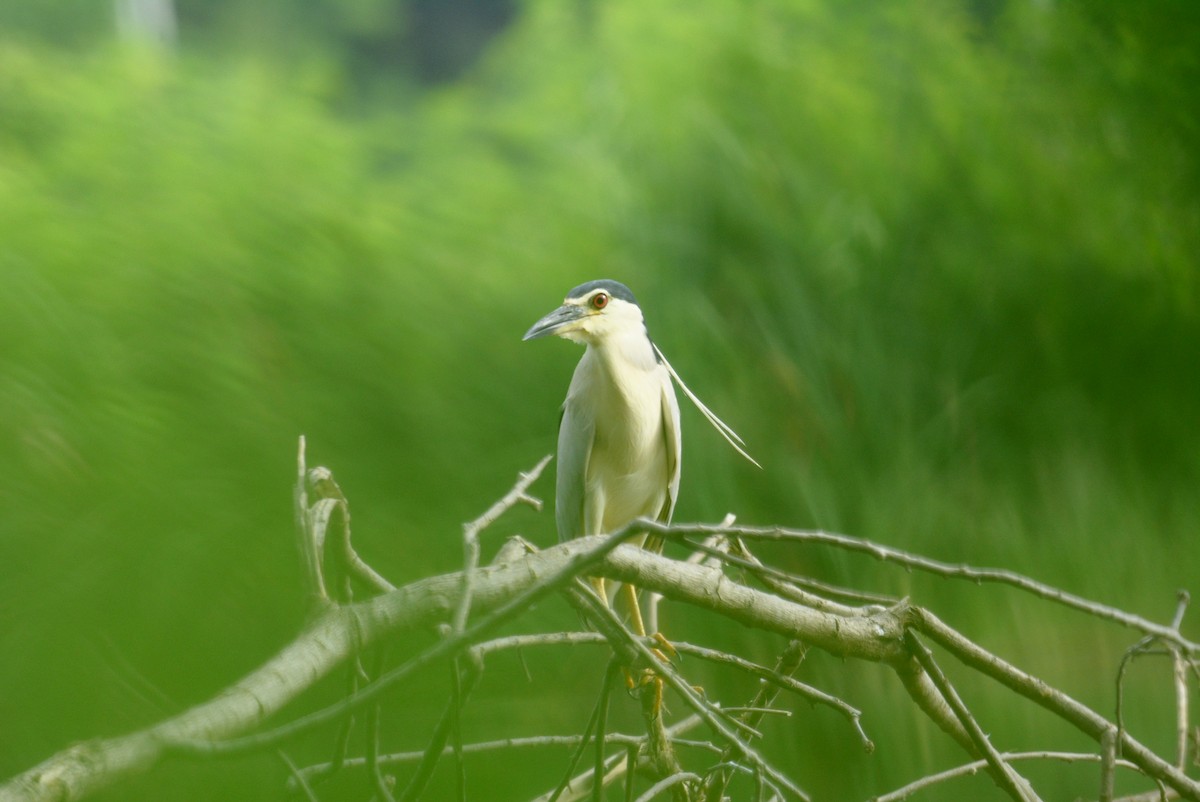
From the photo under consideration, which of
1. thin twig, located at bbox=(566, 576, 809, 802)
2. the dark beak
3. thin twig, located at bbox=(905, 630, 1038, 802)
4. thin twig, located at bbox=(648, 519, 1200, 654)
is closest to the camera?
thin twig, located at bbox=(648, 519, 1200, 654)

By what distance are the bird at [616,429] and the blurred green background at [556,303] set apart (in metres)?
0.06

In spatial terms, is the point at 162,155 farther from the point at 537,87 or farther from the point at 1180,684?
the point at 1180,684

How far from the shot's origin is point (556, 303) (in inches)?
50.3

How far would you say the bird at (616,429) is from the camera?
1.19 metres

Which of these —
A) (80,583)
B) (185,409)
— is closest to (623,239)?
(185,409)

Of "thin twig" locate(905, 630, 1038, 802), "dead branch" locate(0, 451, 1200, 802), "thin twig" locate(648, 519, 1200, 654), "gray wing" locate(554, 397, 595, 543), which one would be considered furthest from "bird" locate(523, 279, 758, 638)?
"thin twig" locate(648, 519, 1200, 654)

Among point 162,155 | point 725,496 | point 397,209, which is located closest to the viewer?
point 162,155

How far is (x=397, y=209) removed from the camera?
1.07 metres

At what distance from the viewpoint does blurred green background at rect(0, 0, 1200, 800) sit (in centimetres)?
41

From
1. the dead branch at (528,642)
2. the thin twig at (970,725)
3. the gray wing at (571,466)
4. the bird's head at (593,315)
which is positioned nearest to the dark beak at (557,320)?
the bird's head at (593,315)

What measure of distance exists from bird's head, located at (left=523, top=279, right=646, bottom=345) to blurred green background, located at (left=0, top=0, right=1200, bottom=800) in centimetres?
10

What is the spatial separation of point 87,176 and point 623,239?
2.63 ft

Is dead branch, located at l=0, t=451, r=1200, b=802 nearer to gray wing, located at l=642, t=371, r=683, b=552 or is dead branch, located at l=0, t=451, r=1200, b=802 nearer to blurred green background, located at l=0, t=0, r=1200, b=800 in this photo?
blurred green background, located at l=0, t=0, r=1200, b=800

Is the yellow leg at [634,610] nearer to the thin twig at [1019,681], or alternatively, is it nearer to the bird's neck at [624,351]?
the bird's neck at [624,351]
